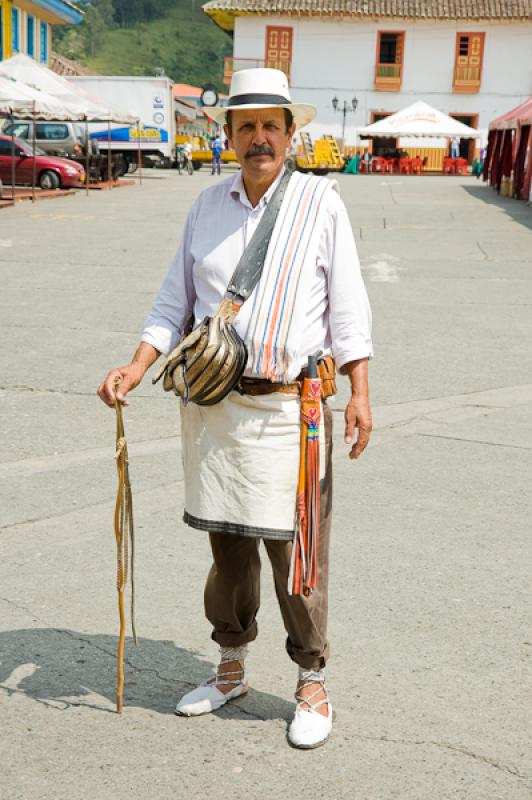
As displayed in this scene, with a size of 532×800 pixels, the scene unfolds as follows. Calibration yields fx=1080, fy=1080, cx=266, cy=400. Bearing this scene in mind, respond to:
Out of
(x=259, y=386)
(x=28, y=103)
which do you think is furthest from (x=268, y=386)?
(x=28, y=103)

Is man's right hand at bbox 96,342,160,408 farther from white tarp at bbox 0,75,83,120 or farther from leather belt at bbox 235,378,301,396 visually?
white tarp at bbox 0,75,83,120

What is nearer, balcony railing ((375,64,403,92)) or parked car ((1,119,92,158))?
parked car ((1,119,92,158))

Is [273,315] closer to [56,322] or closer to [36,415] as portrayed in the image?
[36,415]

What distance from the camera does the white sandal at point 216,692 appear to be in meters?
3.29

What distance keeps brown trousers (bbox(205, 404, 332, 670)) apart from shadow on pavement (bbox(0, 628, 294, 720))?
0.72ft

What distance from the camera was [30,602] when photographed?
4.07 m

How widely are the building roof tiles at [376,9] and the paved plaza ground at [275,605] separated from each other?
4521 centimetres

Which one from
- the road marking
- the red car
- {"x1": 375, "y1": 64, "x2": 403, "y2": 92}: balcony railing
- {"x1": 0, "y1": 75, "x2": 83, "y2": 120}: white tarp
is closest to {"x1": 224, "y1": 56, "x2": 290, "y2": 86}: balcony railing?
{"x1": 375, "y1": 64, "x2": 403, "y2": 92}: balcony railing

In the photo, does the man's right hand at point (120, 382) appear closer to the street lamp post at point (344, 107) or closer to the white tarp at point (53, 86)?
the white tarp at point (53, 86)

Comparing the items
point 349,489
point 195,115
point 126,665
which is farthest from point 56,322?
point 195,115

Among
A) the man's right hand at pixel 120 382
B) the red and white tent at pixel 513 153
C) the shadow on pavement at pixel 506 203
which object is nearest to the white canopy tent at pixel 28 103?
the shadow on pavement at pixel 506 203

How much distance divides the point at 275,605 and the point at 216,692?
79 cm

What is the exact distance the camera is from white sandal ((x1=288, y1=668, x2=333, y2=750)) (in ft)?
10.2

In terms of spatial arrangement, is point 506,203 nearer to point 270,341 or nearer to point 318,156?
point 318,156
